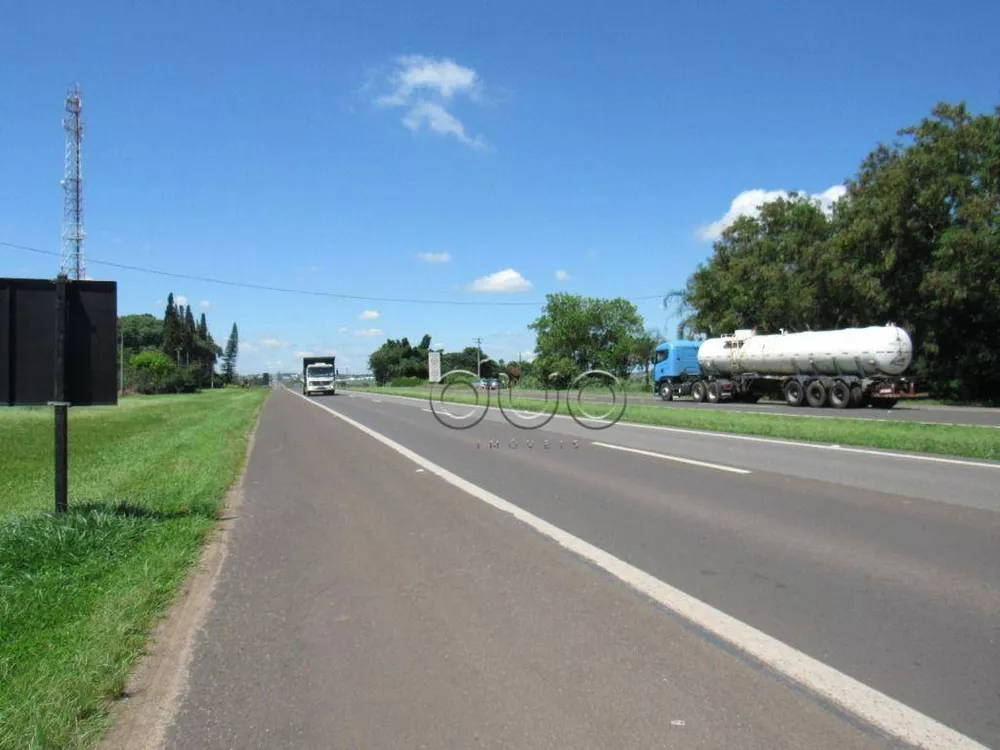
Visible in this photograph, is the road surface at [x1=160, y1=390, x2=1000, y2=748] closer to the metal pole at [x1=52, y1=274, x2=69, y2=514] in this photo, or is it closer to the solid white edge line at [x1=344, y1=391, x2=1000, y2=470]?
the solid white edge line at [x1=344, y1=391, x2=1000, y2=470]

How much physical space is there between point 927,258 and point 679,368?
1318cm

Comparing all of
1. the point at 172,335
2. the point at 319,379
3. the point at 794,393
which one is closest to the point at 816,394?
the point at 794,393

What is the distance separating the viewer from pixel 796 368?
3306 cm

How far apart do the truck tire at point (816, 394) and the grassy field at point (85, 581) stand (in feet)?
83.4

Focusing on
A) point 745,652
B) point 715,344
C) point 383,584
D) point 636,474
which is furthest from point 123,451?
point 715,344

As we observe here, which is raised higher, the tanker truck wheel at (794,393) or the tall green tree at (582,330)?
the tall green tree at (582,330)

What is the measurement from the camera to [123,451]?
18.5m

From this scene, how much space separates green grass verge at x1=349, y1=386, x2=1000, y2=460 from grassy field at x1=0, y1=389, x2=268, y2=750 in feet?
41.2

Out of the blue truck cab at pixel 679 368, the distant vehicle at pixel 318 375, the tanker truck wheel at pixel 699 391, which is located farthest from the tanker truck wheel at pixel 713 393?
the distant vehicle at pixel 318 375

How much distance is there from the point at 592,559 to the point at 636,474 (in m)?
5.21

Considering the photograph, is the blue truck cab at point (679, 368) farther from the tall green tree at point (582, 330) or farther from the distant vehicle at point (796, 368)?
the tall green tree at point (582, 330)

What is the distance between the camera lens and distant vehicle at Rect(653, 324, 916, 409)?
28922 mm

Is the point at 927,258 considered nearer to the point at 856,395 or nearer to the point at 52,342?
the point at 856,395

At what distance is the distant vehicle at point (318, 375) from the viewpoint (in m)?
65.0
